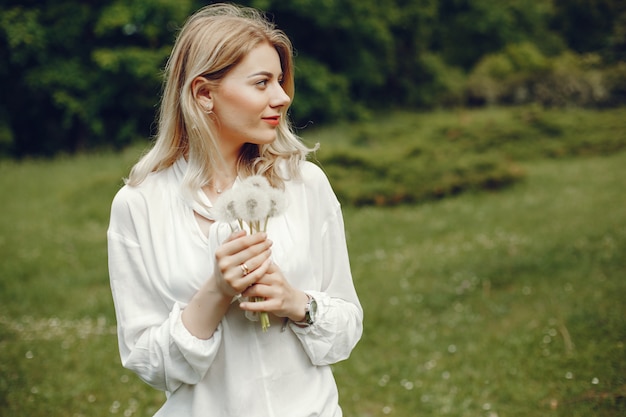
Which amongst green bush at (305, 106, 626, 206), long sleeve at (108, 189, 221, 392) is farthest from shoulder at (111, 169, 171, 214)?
green bush at (305, 106, 626, 206)

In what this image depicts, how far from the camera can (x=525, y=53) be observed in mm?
26750

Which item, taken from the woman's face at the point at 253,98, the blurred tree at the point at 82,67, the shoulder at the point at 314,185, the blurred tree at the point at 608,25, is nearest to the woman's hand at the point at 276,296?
the shoulder at the point at 314,185

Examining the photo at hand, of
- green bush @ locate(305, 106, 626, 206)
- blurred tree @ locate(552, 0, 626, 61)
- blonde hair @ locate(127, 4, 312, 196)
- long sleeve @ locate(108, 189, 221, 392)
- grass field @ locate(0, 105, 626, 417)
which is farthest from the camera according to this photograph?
green bush @ locate(305, 106, 626, 206)

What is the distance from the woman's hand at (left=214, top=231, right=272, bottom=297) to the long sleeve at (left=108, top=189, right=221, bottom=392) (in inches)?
9.8

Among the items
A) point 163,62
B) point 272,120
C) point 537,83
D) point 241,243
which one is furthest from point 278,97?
point 537,83

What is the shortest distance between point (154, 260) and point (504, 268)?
5644 mm

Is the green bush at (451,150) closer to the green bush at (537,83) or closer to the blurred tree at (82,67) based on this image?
the green bush at (537,83)

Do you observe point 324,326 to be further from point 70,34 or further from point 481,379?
point 70,34

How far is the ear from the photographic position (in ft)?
6.85

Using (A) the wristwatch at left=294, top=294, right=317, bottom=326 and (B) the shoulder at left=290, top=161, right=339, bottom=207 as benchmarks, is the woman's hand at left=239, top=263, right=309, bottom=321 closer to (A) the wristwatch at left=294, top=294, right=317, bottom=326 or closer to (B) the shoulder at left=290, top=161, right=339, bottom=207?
(A) the wristwatch at left=294, top=294, right=317, bottom=326

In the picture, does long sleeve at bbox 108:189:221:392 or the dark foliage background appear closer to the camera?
long sleeve at bbox 108:189:221:392

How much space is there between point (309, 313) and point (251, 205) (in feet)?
1.43

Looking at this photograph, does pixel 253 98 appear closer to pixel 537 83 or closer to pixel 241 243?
pixel 241 243

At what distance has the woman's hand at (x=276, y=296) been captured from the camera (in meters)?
1.85
